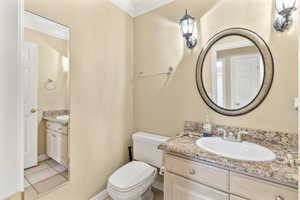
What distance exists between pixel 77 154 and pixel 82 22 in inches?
52.0

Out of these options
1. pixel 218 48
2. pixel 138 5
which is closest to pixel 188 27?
pixel 218 48

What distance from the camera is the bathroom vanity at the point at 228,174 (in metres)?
0.84

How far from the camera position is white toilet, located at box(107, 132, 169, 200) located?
134cm

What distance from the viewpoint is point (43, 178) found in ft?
4.12

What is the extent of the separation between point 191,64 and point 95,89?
1098 mm

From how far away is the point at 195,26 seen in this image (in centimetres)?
162

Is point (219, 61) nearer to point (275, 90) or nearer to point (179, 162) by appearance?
point (275, 90)

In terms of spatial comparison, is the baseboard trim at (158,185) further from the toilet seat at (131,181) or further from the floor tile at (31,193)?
the floor tile at (31,193)

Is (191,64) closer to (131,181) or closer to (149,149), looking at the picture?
(149,149)

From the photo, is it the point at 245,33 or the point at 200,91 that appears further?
the point at 200,91

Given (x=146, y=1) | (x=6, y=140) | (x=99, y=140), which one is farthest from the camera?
(x=146, y=1)

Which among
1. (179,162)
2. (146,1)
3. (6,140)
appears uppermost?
(146,1)

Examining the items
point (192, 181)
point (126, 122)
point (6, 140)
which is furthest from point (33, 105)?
point (192, 181)

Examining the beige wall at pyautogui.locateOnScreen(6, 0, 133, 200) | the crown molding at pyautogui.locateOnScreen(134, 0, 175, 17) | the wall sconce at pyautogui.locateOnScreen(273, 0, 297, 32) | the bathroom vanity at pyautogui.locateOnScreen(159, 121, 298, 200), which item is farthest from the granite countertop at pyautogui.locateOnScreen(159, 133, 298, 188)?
the crown molding at pyautogui.locateOnScreen(134, 0, 175, 17)
